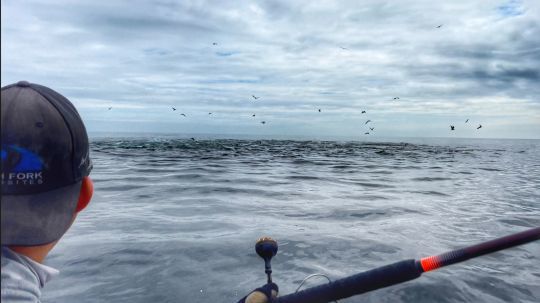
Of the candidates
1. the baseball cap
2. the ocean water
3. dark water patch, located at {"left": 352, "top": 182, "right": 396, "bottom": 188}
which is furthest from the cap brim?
dark water patch, located at {"left": 352, "top": 182, "right": 396, "bottom": 188}

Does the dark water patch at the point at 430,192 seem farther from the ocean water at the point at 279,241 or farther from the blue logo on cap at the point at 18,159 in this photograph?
the blue logo on cap at the point at 18,159

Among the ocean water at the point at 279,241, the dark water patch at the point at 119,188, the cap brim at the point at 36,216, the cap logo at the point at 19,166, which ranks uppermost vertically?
the cap logo at the point at 19,166

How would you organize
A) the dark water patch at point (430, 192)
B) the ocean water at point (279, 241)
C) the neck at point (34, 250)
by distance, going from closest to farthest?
the neck at point (34, 250), the ocean water at point (279, 241), the dark water patch at point (430, 192)

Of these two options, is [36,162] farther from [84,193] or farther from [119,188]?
[119,188]

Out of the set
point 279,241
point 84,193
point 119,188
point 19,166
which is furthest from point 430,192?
point 19,166

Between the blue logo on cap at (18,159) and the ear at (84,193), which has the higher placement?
the blue logo on cap at (18,159)

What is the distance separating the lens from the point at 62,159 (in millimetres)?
1833

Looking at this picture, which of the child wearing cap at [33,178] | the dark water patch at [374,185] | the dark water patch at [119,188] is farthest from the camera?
the dark water patch at [374,185]

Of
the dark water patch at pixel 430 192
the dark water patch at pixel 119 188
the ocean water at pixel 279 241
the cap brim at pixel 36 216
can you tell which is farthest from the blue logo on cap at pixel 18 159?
the dark water patch at pixel 430 192

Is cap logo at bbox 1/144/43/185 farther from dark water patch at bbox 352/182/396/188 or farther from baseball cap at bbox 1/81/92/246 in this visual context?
dark water patch at bbox 352/182/396/188

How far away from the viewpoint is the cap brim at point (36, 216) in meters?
1.71

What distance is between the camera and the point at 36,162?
1.73 m

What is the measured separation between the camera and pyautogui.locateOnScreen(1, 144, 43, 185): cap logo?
167 centimetres

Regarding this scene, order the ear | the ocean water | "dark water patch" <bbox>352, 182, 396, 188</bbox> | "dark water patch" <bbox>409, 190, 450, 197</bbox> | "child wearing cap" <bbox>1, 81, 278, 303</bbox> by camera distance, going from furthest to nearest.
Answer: "dark water patch" <bbox>352, 182, 396, 188</bbox>
"dark water patch" <bbox>409, 190, 450, 197</bbox>
the ocean water
the ear
"child wearing cap" <bbox>1, 81, 278, 303</bbox>
